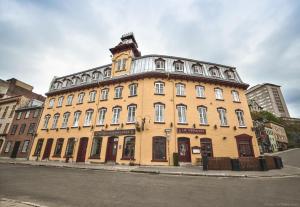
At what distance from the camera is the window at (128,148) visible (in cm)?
1638

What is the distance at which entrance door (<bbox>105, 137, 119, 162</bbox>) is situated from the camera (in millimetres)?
17172

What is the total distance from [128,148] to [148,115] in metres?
4.20

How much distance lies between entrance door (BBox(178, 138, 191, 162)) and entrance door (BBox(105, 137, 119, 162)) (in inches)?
277

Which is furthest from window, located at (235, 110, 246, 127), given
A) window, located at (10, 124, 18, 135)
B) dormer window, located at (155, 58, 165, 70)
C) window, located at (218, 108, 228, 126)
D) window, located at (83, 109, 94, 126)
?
window, located at (10, 124, 18, 135)

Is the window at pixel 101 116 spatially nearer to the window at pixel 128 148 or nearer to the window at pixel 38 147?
the window at pixel 128 148

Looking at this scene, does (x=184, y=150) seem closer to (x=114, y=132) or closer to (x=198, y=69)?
(x=114, y=132)

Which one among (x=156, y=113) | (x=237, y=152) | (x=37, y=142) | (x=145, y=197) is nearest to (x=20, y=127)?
(x=37, y=142)

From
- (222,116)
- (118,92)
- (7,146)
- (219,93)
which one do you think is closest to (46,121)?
(7,146)

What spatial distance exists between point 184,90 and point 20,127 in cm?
2813

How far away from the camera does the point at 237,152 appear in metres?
17.1

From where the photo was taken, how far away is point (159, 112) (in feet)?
58.1

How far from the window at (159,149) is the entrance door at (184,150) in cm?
167

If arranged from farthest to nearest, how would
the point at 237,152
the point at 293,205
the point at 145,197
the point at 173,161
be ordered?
the point at 237,152, the point at 173,161, the point at 145,197, the point at 293,205

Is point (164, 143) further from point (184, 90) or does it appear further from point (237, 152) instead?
point (237, 152)
